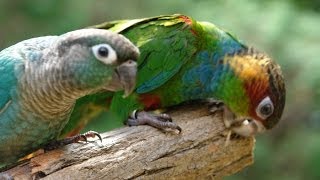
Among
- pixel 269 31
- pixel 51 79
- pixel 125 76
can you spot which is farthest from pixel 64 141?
pixel 269 31

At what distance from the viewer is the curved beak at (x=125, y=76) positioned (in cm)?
173

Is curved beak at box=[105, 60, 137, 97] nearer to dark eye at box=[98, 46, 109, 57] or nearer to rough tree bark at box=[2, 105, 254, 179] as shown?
dark eye at box=[98, 46, 109, 57]

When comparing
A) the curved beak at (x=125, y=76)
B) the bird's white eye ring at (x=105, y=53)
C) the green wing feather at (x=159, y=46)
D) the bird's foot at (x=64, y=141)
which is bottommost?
the bird's foot at (x=64, y=141)

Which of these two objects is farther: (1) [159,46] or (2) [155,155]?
(1) [159,46]

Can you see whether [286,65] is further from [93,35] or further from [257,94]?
[93,35]

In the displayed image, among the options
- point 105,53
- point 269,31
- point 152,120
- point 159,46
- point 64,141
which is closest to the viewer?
point 105,53

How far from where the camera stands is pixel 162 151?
83.0 inches

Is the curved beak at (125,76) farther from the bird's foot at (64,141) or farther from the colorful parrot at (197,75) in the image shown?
the colorful parrot at (197,75)

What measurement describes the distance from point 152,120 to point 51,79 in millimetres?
546

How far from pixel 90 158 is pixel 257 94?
2.33 ft

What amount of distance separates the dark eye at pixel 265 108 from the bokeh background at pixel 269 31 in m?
0.27

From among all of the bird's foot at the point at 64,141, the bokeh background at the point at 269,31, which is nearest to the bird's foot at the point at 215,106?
the bokeh background at the point at 269,31

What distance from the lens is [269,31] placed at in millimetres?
2654

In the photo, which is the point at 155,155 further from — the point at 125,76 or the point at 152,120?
the point at 125,76
